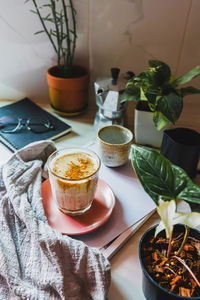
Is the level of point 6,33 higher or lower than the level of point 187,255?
higher

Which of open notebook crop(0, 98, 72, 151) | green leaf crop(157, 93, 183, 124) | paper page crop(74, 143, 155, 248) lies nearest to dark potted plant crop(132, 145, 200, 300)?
paper page crop(74, 143, 155, 248)

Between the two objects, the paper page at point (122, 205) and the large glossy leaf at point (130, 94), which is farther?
the large glossy leaf at point (130, 94)

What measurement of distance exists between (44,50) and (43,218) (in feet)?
2.36

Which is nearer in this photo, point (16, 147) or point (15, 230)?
point (15, 230)

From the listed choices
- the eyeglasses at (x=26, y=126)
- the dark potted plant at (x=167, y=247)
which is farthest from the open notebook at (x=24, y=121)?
the dark potted plant at (x=167, y=247)

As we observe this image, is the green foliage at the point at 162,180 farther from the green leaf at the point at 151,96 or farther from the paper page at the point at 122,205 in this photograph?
the green leaf at the point at 151,96

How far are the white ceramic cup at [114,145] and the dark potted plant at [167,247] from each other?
0.96 ft

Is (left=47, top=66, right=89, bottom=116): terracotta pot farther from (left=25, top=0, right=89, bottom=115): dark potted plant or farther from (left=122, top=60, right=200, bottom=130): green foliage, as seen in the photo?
(left=122, top=60, right=200, bottom=130): green foliage

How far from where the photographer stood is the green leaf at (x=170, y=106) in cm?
76

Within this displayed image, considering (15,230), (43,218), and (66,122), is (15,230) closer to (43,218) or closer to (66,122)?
(43,218)

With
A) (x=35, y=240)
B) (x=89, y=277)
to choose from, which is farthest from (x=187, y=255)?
(x=35, y=240)

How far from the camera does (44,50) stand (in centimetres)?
111

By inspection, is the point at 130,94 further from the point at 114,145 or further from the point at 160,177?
the point at 160,177

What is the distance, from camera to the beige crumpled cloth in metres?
0.52
